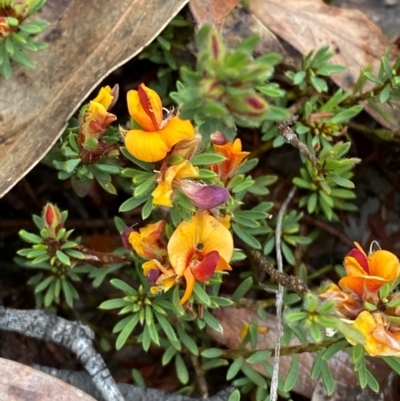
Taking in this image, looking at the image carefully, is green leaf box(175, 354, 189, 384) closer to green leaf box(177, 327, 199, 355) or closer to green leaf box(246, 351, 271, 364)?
green leaf box(177, 327, 199, 355)

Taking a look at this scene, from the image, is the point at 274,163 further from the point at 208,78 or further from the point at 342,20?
the point at 208,78

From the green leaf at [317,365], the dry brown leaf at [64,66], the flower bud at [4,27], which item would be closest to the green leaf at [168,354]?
the green leaf at [317,365]

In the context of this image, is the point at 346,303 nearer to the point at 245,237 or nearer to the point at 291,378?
the point at 291,378

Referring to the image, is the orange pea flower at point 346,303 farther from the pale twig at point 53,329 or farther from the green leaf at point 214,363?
the pale twig at point 53,329

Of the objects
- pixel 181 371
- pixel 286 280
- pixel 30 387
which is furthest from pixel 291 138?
pixel 30 387

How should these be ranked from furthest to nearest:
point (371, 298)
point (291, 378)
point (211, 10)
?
point (211, 10)
point (291, 378)
point (371, 298)

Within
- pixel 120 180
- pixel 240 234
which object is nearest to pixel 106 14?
pixel 120 180

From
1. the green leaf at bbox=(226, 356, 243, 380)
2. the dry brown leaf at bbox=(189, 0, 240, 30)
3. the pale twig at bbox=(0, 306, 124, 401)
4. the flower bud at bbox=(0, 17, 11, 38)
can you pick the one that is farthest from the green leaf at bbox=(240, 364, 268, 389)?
the flower bud at bbox=(0, 17, 11, 38)
